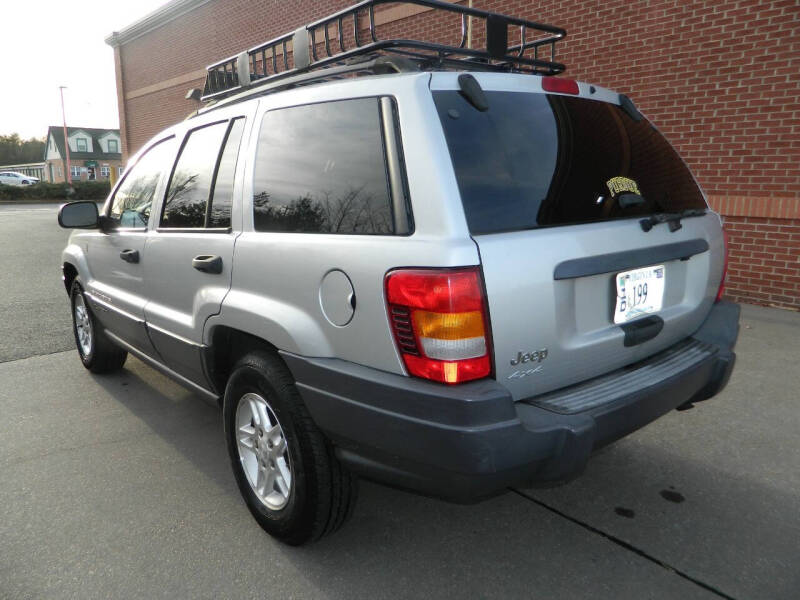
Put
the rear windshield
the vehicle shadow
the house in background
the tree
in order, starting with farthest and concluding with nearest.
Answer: the tree → the house in background → the vehicle shadow → the rear windshield

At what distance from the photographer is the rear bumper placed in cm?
182

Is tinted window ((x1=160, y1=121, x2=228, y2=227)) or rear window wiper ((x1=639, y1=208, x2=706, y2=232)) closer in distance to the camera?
rear window wiper ((x1=639, y1=208, x2=706, y2=232))

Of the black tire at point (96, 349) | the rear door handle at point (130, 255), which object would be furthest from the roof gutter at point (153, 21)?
the rear door handle at point (130, 255)

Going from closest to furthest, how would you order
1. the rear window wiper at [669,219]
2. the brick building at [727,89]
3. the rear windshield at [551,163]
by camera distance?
the rear windshield at [551,163] < the rear window wiper at [669,219] < the brick building at [727,89]

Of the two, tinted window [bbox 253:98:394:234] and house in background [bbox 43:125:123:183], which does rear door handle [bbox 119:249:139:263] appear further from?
house in background [bbox 43:125:123:183]

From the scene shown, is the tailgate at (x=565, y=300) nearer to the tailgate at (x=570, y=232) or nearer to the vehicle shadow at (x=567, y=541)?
the tailgate at (x=570, y=232)

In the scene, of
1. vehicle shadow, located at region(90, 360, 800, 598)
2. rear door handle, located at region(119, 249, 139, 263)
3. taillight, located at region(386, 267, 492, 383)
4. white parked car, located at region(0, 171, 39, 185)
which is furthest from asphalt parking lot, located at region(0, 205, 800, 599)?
white parked car, located at region(0, 171, 39, 185)

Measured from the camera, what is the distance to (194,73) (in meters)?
17.5

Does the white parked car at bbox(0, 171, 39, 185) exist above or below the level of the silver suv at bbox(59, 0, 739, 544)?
above

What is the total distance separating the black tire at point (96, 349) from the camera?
4473mm

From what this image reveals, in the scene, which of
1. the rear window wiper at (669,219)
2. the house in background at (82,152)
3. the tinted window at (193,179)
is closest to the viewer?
the rear window wiper at (669,219)

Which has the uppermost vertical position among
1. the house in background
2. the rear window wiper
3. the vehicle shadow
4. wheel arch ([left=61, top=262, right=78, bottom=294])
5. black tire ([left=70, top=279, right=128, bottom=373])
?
the house in background

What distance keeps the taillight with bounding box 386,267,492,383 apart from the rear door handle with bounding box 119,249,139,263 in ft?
6.90

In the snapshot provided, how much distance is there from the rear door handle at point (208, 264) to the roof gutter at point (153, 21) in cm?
1614
